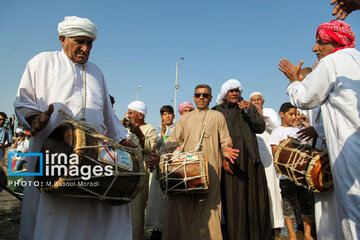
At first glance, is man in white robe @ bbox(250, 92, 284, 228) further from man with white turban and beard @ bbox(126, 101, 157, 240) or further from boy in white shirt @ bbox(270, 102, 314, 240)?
man with white turban and beard @ bbox(126, 101, 157, 240)

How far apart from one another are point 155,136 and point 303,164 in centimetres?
259

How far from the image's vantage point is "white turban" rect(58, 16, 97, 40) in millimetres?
2322

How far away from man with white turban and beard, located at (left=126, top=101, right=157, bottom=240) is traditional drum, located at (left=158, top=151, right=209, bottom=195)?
0.47m


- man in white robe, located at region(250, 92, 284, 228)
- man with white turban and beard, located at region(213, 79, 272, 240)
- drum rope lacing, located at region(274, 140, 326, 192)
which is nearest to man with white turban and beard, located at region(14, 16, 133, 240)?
drum rope lacing, located at region(274, 140, 326, 192)

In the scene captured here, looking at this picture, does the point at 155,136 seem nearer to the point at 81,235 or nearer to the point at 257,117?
the point at 257,117

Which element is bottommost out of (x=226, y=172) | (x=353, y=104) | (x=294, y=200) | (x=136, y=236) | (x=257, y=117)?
(x=136, y=236)

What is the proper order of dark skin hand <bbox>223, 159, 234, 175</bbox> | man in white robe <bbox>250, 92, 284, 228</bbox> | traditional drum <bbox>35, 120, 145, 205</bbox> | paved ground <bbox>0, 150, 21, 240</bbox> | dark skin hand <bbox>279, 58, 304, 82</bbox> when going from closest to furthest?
traditional drum <bbox>35, 120, 145, 205</bbox> → dark skin hand <bbox>279, 58, 304, 82</bbox> → dark skin hand <bbox>223, 159, 234, 175</bbox> → paved ground <bbox>0, 150, 21, 240</bbox> → man in white robe <bbox>250, 92, 284, 228</bbox>

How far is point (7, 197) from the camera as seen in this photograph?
7449 mm

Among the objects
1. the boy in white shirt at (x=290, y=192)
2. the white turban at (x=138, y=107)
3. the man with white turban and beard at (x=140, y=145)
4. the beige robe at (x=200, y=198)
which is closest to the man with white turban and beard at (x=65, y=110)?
the man with white turban and beard at (x=140, y=145)

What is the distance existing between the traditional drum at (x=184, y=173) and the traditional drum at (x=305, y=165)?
35.0 inches

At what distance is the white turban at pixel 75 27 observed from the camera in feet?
7.62

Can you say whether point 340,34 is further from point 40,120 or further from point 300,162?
point 40,120

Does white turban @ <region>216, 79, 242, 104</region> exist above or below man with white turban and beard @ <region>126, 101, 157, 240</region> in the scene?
above

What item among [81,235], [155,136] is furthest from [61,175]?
[155,136]
